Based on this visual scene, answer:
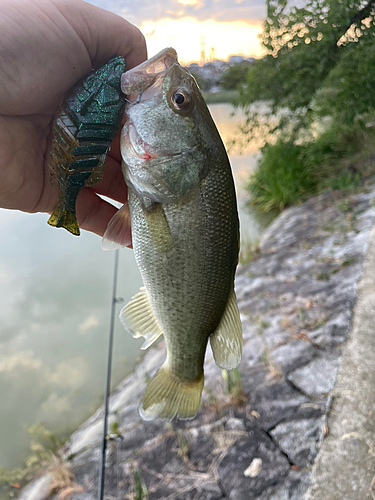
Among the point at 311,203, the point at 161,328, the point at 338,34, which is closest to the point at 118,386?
the point at 161,328

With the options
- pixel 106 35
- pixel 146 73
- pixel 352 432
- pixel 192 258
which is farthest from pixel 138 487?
pixel 106 35

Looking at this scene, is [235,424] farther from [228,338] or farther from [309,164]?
[309,164]

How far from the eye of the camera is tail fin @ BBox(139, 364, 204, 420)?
5.77 ft

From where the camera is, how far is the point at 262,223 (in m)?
9.48

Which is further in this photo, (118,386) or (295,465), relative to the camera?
(118,386)

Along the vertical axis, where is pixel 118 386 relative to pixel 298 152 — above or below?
below

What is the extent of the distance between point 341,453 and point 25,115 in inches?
113

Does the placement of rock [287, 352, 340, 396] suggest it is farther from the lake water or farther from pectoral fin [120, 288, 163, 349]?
the lake water

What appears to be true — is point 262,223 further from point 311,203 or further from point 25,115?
point 25,115

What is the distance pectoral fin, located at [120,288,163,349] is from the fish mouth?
0.93 m

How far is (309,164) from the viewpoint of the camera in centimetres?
978

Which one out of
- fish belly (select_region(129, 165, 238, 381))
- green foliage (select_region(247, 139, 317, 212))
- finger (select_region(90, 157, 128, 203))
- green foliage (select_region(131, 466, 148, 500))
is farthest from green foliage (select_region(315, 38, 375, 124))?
green foliage (select_region(131, 466, 148, 500))

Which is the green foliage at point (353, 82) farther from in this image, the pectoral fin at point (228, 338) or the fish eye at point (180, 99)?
the pectoral fin at point (228, 338)

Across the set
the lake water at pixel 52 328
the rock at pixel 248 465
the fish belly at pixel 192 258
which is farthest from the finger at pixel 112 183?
the lake water at pixel 52 328
